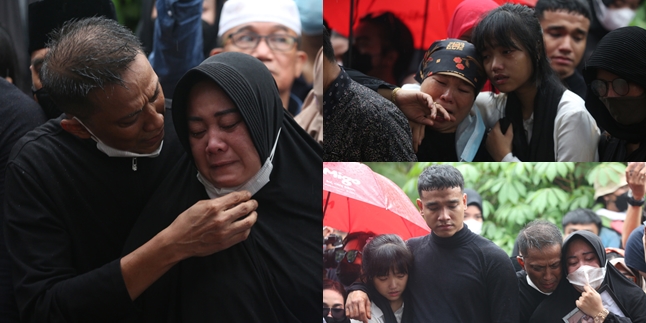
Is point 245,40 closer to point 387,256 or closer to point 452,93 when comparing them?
point 452,93

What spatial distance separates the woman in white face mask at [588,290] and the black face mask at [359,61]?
1067 millimetres

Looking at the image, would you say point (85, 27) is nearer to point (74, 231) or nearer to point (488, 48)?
point (74, 231)

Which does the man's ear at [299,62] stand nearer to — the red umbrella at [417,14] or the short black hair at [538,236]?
the red umbrella at [417,14]

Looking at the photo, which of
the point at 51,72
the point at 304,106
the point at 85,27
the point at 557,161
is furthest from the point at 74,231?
the point at 557,161

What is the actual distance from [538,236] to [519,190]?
0.20m

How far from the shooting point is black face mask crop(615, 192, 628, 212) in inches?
96.0

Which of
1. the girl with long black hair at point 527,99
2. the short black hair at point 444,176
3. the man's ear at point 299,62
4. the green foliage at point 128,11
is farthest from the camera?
the green foliage at point 128,11

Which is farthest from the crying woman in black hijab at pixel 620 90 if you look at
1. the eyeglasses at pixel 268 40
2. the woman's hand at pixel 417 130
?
the eyeglasses at pixel 268 40

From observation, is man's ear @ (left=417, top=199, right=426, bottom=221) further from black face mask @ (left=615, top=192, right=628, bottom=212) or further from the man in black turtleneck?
black face mask @ (left=615, top=192, right=628, bottom=212)

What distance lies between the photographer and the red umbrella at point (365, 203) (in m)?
2.50

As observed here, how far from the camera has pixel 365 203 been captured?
8.21 ft

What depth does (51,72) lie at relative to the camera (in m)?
2.33

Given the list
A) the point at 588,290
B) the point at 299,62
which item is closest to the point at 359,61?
the point at 299,62

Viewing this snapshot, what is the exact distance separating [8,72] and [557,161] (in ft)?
7.98
